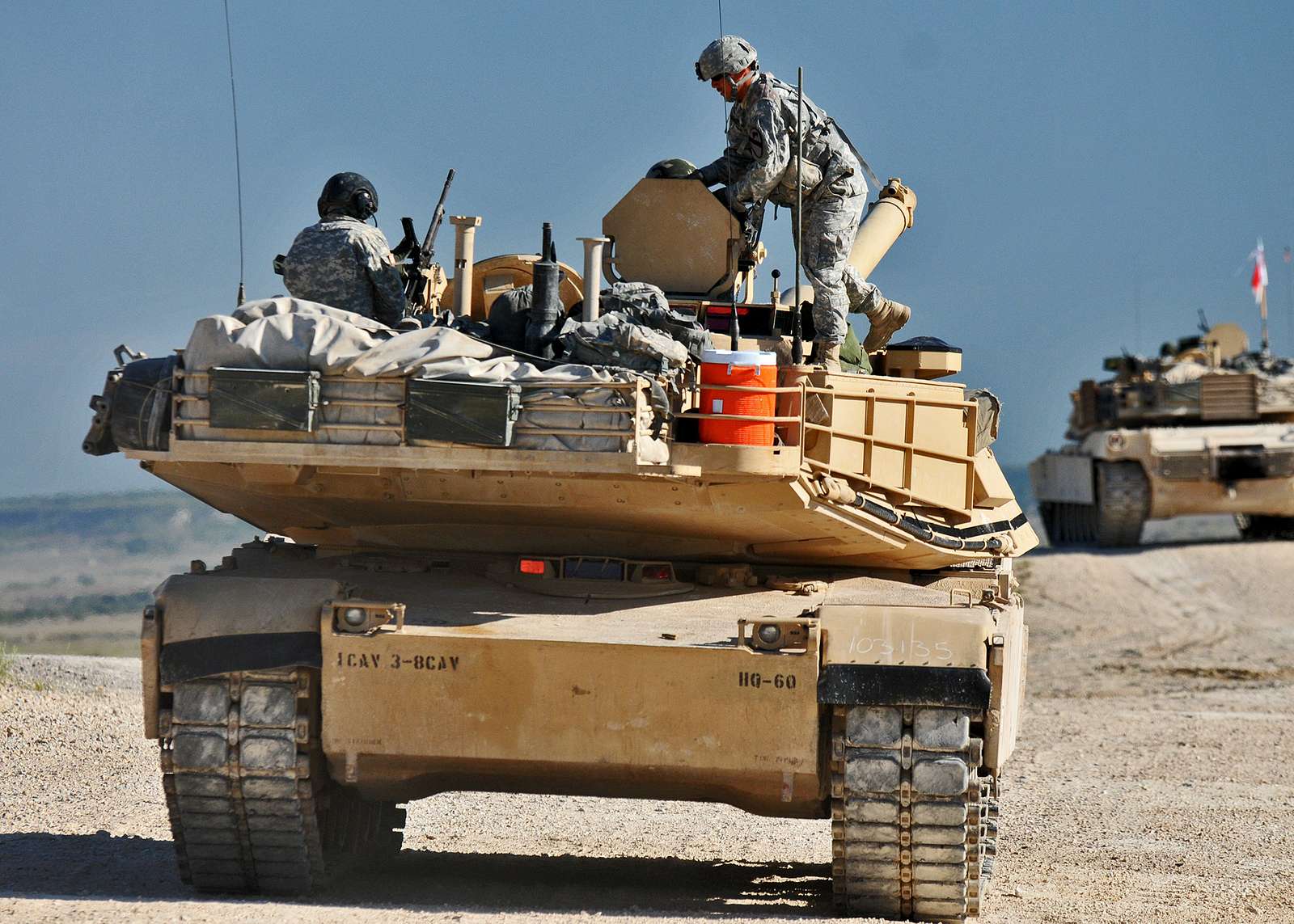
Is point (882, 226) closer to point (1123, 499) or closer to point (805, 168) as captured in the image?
point (805, 168)

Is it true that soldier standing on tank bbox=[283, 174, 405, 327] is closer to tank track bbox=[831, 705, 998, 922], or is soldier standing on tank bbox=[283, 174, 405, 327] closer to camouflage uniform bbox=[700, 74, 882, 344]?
camouflage uniform bbox=[700, 74, 882, 344]

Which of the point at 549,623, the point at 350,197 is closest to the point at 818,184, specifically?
the point at 350,197

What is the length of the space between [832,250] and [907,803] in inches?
131

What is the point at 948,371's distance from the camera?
408 inches

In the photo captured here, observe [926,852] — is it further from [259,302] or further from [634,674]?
[259,302]

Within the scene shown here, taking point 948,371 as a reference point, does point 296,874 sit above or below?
below

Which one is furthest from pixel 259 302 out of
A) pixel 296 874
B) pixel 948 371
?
pixel 948 371

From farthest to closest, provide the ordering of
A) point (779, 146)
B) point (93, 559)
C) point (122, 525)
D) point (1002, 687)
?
point (122, 525) < point (93, 559) < point (779, 146) < point (1002, 687)

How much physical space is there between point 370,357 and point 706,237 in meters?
3.07

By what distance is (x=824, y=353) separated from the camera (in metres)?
9.68

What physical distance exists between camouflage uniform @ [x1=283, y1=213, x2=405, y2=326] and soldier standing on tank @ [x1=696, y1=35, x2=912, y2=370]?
200 centimetres

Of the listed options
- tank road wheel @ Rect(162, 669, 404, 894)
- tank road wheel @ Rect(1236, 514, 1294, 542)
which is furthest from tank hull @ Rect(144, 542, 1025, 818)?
tank road wheel @ Rect(1236, 514, 1294, 542)

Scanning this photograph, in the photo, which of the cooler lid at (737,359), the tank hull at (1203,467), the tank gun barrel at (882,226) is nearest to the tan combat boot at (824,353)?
the tank gun barrel at (882,226)

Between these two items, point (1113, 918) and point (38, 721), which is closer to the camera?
point (1113, 918)
